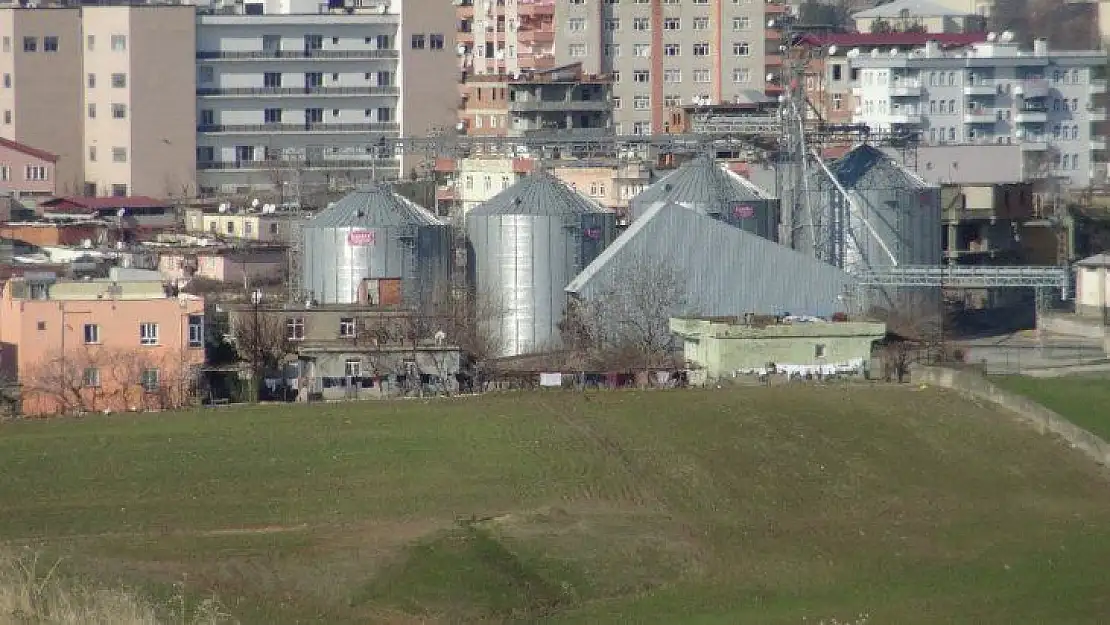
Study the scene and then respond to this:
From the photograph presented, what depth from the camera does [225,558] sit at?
4897 cm

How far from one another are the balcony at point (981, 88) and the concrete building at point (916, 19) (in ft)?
42.5

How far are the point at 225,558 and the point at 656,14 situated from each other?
77.0 metres

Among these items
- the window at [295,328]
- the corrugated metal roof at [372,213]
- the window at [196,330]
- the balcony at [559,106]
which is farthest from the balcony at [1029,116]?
the window at [196,330]

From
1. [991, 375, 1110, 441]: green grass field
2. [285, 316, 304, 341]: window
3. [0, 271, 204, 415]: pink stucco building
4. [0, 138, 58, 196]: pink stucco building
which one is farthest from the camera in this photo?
[0, 138, 58, 196]: pink stucco building

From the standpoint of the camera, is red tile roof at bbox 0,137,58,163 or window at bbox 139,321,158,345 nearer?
window at bbox 139,321,158,345

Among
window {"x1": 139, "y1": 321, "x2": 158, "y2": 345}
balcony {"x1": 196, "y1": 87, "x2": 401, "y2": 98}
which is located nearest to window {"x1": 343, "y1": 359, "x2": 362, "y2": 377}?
window {"x1": 139, "y1": 321, "x2": 158, "y2": 345}

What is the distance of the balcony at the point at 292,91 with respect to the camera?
413 feet

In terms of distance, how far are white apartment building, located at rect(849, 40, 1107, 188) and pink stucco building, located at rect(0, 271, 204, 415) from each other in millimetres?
55187

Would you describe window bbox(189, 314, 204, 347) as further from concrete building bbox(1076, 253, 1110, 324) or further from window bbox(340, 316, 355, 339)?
concrete building bbox(1076, 253, 1110, 324)

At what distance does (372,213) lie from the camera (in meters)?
79.4

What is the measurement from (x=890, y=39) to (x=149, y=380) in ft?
209

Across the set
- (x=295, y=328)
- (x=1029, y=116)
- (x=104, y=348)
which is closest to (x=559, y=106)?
(x=1029, y=116)

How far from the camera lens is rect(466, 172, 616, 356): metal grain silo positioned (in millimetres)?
79250

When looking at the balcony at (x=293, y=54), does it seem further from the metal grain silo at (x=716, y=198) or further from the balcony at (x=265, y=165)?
the metal grain silo at (x=716, y=198)
